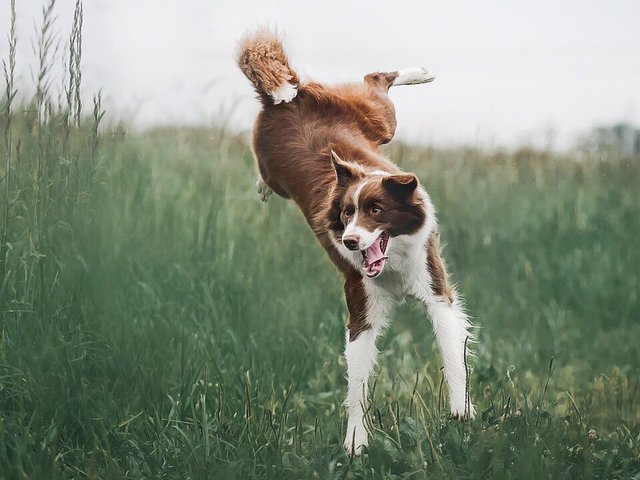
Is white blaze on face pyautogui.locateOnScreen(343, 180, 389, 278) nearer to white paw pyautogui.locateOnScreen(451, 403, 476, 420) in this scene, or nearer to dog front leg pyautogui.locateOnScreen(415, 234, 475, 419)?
dog front leg pyautogui.locateOnScreen(415, 234, 475, 419)

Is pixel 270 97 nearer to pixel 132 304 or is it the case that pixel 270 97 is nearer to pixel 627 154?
pixel 132 304

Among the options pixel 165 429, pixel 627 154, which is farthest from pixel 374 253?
pixel 627 154

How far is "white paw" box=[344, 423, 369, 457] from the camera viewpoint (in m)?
4.24

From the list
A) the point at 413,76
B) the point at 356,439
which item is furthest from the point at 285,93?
the point at 356,439

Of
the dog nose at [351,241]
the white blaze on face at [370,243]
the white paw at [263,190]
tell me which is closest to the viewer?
the dog nose at [351,241]

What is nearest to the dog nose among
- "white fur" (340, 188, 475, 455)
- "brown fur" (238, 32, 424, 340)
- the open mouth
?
the open mouth

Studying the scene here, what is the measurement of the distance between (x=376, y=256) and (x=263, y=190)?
1.60 metres

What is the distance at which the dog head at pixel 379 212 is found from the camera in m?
4.06

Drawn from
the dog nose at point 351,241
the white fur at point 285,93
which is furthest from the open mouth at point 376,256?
the white fur at point 285,93

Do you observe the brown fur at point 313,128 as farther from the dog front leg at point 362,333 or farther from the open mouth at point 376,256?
the open mouth at point 376,256

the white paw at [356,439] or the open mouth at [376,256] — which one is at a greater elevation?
the open mouth at [376,256]

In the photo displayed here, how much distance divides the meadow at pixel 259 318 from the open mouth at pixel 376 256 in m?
0.67

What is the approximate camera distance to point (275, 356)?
521 centimetres

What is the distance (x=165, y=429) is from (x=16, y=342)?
Result: 781mm
